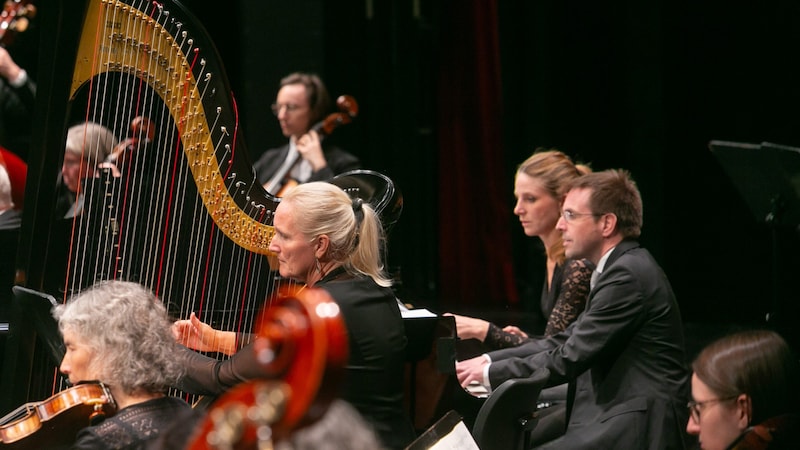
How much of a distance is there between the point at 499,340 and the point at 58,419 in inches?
86.4

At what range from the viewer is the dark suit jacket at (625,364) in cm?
373

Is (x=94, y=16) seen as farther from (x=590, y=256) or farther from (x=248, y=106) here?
(x=248, y=106)

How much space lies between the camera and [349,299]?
316cm

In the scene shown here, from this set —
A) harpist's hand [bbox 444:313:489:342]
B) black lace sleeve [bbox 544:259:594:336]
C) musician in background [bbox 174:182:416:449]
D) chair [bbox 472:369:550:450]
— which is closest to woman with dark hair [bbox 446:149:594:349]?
black lace sleeve [bbox 544:259:594:336]

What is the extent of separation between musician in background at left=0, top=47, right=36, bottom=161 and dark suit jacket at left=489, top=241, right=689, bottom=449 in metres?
2.81

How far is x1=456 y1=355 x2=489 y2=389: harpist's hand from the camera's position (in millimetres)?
3829

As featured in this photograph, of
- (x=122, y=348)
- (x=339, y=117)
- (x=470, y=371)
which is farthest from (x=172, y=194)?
(x=339, y=117)

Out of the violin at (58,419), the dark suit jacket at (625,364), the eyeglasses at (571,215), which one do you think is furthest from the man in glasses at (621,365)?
the violin at (58,419)

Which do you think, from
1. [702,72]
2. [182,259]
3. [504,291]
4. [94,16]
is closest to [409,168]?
[504,291]

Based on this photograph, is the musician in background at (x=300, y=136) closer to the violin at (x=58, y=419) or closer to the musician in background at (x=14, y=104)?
the musician in background at (x=14, y=104)

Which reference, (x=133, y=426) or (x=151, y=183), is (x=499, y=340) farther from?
(x=133, y=426)

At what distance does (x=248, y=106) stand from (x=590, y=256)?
146 inches

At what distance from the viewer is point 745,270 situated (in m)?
7.00

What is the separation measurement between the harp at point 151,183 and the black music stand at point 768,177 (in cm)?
230
